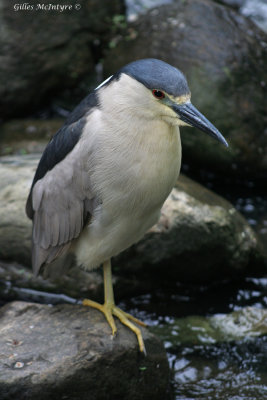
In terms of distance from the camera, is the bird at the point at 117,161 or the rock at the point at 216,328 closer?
the bird at the point at 117,161

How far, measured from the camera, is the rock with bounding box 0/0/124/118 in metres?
6.86

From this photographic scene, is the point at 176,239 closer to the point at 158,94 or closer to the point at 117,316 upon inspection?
the point at 117,316

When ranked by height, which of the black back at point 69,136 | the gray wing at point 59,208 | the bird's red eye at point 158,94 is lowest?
the gray wing at point 59,208

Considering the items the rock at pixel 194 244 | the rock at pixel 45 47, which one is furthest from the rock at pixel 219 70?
the rock at pixel 194 244

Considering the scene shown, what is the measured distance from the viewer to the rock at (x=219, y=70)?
6285 millimetres

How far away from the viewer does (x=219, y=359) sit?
4.54 m

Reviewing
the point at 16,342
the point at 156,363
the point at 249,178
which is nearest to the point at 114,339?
the point at 156,363

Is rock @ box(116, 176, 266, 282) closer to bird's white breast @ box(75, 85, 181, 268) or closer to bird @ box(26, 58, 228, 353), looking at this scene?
bird @ box(26, 58, 228, 353)

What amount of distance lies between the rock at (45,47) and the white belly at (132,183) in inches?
151

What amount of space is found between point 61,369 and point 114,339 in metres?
0.48

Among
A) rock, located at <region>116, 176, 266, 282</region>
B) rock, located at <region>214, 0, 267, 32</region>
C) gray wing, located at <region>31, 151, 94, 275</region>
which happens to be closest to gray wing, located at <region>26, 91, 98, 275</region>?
gray wing, located at <region>31, 151, 94, 275</region>

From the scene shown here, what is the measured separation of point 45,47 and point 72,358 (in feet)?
15.0

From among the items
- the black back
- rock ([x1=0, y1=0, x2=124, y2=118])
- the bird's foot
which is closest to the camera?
the black back

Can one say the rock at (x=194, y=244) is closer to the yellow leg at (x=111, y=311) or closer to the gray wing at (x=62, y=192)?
the yellow leg at (x=111, y=311)
